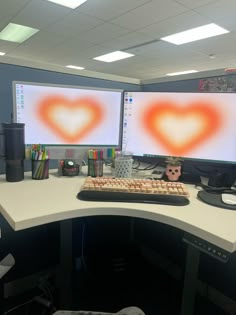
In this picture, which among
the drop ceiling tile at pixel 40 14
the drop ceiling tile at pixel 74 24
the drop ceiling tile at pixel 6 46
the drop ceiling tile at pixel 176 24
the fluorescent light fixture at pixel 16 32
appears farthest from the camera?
the drop ceiling tile at pixel 6 46

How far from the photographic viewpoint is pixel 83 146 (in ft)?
3.81

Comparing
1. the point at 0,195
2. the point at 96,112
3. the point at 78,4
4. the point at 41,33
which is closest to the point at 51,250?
the point at 0,195

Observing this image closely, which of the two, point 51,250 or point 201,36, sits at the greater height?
point 201,36

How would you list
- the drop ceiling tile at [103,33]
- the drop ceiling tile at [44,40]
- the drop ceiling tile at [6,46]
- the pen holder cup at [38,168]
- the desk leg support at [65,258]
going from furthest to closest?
the drop ceiling tile at [6,46]
the drop ceiling tile at [44,40]
the drop ceiling tile at [103,33]
the pen holder cup at [38,168]
the desk leg support at [65,258]

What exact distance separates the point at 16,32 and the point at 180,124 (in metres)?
4.13

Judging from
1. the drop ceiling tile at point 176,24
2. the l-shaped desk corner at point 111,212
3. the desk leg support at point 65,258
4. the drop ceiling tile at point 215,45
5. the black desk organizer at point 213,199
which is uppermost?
the drop ceiling tile at point 176,24

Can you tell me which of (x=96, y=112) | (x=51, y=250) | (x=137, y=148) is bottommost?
(x=51, y=250)

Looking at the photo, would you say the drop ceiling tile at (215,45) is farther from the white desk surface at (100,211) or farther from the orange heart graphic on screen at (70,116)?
the white desk surface at (100,211)

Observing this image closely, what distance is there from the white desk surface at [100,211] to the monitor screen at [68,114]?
0.30 m

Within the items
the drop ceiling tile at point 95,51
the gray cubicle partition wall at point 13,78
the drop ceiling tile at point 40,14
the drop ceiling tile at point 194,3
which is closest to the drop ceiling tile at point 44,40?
the drop ceiling tile at point 40,14

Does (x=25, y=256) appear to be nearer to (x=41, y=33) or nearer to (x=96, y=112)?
(x=96, y=112)

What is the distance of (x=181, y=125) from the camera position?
1.08 metres

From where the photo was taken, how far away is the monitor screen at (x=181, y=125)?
3.27 ft

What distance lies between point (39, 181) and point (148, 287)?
0.91 metres
